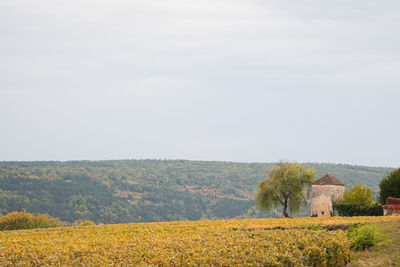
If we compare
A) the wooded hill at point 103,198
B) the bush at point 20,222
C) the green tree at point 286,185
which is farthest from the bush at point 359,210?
the wooded hill at point 103,198

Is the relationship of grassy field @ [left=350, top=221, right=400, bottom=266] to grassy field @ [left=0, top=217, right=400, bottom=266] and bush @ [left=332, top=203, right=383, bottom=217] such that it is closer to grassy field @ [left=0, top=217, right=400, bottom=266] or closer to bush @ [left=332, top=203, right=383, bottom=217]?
grassy field @ [left=0, top=217, right=400, bottom=266]

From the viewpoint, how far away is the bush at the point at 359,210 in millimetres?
48125

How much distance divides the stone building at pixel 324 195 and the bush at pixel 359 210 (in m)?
4.56

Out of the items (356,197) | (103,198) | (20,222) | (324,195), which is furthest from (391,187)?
(103,198)

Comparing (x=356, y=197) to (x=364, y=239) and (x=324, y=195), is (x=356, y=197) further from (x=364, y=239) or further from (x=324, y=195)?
(x=364, y=239)

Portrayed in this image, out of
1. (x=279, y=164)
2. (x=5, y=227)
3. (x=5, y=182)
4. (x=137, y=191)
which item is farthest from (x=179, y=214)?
(x=5, y=227)

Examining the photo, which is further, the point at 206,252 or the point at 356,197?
the point at 356,197

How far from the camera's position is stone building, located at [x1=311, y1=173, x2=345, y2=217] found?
57.1 metres

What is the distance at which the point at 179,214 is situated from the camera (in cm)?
17225

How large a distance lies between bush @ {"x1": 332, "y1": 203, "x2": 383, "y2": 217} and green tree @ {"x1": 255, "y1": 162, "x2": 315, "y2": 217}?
9591mm

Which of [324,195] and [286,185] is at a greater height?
[286,185]

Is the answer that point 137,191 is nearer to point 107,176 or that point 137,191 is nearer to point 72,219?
point 107,176

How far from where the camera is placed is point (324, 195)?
57500 millimetres

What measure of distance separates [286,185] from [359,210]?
13.7 metres
